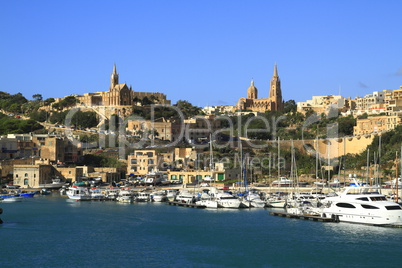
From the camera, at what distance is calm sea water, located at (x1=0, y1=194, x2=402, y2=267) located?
28625 millimetres

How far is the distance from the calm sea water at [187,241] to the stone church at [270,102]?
2925 inches

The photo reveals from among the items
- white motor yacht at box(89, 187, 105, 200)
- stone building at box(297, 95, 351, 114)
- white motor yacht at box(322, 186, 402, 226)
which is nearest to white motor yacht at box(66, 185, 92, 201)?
white motor yacht at box(89, 187, 105, 200)

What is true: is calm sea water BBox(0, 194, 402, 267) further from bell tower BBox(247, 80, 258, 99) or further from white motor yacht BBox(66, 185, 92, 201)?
bell tower BBox(247, 80, 258, 99)

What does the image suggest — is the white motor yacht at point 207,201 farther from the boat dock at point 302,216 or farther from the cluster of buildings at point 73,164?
the cluster of buildings at point 73,164

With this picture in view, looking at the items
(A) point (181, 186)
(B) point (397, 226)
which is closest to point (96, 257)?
(B) point (397, 226)

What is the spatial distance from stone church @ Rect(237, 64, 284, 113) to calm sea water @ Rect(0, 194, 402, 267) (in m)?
74.3

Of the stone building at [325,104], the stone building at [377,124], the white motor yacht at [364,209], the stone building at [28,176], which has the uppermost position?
the stone building at [325,104]

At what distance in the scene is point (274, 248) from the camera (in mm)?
31203

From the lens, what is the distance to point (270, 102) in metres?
118

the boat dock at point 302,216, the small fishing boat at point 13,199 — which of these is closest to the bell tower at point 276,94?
the small fishing boat at point 13,199

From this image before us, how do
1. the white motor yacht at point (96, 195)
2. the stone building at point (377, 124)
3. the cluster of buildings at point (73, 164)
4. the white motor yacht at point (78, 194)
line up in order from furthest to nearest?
the stone building at point (377, 124) → the cluster of buildings at point (73, 164) → the white motor yacht at point (96, 195) → the white motor yacht at point (78, 194)

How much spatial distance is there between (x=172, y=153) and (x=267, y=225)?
1309 inches

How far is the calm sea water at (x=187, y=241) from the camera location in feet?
93.9

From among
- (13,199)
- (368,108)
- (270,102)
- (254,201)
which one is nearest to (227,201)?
(254,201)
